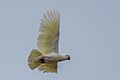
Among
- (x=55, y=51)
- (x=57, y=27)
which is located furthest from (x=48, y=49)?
(x=57, y=27)

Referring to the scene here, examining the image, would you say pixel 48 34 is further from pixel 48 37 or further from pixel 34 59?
pixel 34 59

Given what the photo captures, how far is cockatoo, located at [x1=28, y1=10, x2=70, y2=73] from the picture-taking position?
2.93 feet

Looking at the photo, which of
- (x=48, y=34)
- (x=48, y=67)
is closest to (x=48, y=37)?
(x=48, y=34)

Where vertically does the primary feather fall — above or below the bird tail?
above

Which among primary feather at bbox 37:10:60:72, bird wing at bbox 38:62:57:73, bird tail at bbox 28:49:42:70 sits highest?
primary feather at bbox 37:10:60:72

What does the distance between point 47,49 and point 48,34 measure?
61 millimetres

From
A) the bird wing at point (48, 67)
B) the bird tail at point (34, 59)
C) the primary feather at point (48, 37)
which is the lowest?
the bird wing at point (48, 67)

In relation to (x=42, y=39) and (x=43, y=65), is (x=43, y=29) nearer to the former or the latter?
(x=42, y=39)

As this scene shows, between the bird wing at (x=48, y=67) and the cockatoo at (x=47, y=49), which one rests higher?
the cockatoo at (x=47, y=49)

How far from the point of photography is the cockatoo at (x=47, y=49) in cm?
89

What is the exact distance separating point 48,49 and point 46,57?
7 centimetres

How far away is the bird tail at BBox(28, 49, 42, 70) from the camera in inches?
35.0

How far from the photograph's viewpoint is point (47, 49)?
3.10ft

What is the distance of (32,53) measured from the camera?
3.00 feet
